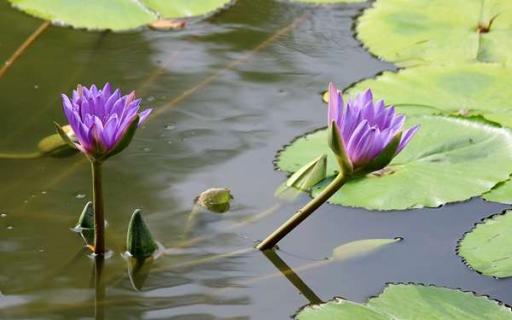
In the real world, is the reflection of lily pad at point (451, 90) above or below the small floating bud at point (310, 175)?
above

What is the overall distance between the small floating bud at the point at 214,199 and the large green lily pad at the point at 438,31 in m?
0.84

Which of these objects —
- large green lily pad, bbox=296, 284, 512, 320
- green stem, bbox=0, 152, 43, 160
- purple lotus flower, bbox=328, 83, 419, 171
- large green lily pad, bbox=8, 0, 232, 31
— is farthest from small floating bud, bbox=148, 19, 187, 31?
large green lily pad, bbox=296, 284, 512, 320

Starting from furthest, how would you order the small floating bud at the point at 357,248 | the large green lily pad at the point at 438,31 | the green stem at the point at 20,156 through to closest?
1. the large green lily pad at the point at 438,31
2. the green stem at the point at 20,156
3. the small floating bud at the point at 357,248

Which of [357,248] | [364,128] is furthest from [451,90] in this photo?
[364,128]

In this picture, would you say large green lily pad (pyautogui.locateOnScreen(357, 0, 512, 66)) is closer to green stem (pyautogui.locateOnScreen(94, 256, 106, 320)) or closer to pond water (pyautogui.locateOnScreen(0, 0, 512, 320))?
pond water (pyautogui.locateOnScreen(0, 0, 512, 320))

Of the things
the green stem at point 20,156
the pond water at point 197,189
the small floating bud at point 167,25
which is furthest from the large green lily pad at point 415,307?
the small floating bud at point 167,25

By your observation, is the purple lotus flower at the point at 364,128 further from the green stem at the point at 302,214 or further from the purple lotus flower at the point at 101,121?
the purple lotus flower at the point at 101,121

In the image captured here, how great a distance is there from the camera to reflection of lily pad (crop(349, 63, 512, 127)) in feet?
7.54

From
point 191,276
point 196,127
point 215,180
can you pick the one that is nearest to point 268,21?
point 196,127

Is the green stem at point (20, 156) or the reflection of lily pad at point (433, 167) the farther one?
the green stem at point (20, 156)

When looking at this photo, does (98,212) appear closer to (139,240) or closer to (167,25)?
(139,240)

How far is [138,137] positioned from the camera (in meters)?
2.27

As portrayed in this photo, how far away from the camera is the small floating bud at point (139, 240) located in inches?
71.3

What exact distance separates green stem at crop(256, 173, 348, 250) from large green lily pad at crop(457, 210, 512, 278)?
308 millimetres
